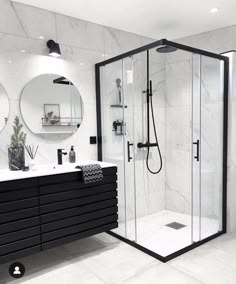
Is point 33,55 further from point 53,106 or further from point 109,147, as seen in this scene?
point 109,147

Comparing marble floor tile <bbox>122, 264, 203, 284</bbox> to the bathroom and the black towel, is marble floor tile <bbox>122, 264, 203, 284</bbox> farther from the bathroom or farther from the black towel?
the black towel

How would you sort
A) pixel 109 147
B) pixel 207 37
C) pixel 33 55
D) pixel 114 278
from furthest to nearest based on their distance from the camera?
pixel 207 37
pixel 109 147
pixel 33 55
pixel 114 278

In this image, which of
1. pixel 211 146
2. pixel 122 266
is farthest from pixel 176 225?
pixel 122 266

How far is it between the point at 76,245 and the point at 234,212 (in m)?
1.89

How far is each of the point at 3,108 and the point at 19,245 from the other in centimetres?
127

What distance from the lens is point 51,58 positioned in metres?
2.91

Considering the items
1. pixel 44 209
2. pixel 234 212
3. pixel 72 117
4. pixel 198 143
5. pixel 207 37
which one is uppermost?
pixel 207 37

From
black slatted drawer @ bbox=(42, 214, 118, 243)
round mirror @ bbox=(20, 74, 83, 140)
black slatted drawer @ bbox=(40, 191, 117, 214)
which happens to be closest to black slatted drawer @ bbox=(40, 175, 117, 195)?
black slatted drawer @ bbox=(40, 191, 117, 214)

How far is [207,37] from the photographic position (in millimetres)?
3607

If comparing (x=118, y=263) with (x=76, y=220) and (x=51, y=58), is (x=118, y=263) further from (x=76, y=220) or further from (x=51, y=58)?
(x=51, y=58)

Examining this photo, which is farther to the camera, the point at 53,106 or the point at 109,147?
the point at 109,147

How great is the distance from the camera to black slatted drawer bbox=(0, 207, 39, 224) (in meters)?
2.14

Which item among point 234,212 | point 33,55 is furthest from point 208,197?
point 33,55

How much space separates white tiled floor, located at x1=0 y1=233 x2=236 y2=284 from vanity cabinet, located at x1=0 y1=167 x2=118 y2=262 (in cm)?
26
